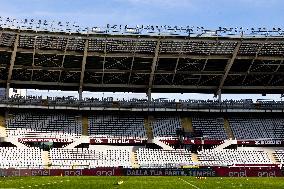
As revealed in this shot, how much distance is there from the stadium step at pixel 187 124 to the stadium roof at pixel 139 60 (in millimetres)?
4538

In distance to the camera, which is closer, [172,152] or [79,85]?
[172,152]

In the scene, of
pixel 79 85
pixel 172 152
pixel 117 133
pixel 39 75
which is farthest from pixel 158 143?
pixel 39 75

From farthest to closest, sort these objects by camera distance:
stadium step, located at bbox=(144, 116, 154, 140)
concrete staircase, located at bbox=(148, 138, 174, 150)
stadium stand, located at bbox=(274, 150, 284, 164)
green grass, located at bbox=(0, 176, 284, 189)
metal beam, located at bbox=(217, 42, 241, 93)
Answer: stadium step, located at bbox=(144, 116, 154, 140)
concrete staircase, located at bbox=(148, 138, 174, 150)
stadium stand, located at bbox=(274, 150, 284, 164)
metal beam, located at bbox=(217, 42, 241, 93)
green grass, located at bbox=(0, 176, 284, 189)

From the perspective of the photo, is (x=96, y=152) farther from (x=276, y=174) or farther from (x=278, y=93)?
(x=278, y=93)

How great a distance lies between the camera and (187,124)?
2355 inches

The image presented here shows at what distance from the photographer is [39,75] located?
57.0 metres

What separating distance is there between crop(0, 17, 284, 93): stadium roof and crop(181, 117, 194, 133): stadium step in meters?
4.54

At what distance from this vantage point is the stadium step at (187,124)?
2309 inches

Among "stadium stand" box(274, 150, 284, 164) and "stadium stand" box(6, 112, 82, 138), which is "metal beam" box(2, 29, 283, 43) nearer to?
"stadium stand" box(6, 112, 82, 138)

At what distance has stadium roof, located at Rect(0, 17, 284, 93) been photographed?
165ft

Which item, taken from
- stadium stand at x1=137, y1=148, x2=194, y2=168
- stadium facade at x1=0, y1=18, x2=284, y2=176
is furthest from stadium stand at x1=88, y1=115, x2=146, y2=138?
stadium stand at x1=137, y1=148, x2=194, y2=168

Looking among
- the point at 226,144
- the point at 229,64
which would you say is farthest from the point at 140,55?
the point at 226,144

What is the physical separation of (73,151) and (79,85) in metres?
10.4

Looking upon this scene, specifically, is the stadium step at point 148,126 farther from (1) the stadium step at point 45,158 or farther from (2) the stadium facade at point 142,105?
(1) the stadium step at point 45,158
